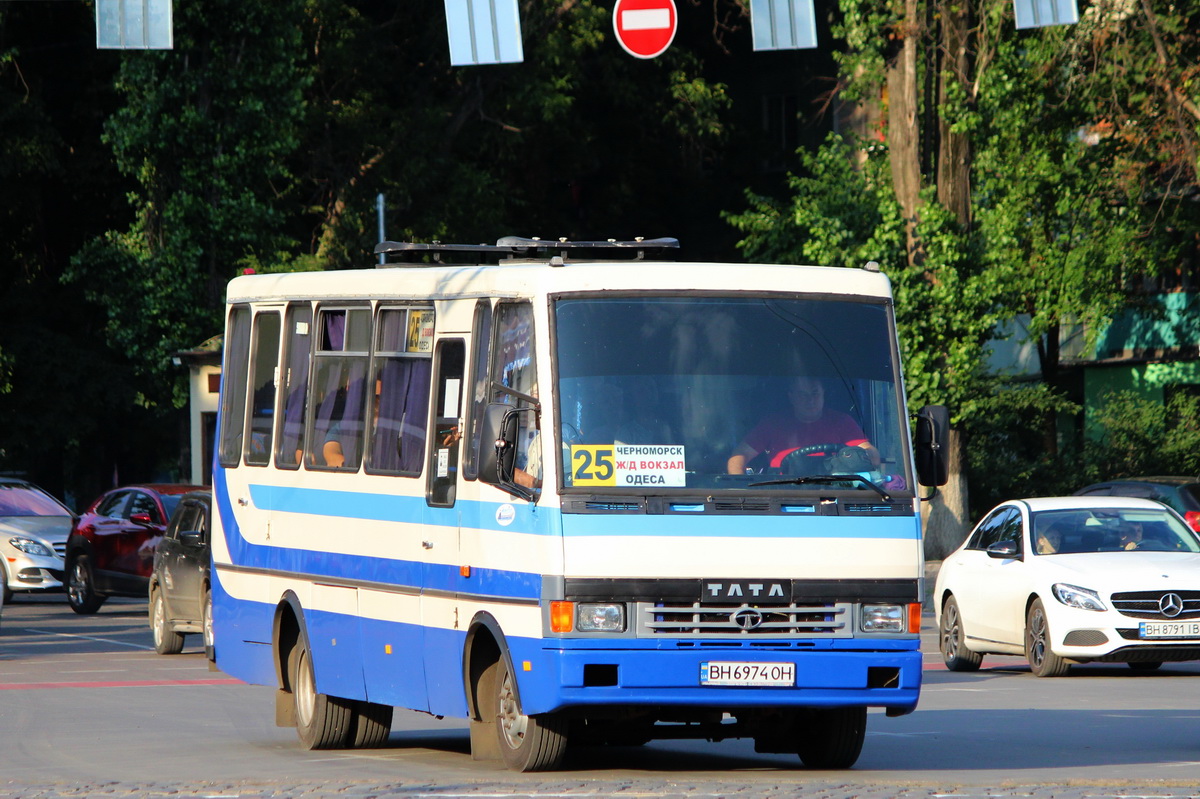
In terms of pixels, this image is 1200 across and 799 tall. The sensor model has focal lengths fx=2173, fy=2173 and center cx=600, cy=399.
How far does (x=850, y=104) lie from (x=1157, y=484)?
3171 cm

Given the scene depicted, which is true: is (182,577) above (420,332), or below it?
below

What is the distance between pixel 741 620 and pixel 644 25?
13981 millimetres

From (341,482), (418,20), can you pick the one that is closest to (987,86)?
(418,20)

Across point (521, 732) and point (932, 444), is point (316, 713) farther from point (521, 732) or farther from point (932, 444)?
point (932, 444)

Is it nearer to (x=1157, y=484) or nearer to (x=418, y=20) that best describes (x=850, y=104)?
(x=418, y=20)

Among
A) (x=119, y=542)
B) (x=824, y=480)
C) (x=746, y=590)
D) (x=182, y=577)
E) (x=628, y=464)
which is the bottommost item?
(x=746, y=590)

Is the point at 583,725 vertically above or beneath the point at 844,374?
beneath

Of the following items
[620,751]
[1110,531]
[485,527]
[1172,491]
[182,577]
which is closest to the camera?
[485,527]

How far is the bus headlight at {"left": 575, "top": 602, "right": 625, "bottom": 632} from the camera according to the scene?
408 inches

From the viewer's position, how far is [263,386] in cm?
1402

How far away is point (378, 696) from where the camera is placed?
12.1m

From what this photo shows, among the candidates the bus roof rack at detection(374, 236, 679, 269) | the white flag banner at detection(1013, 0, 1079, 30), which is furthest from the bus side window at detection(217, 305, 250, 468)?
the white flag banner at detection(1013, 0, 1079, 30)

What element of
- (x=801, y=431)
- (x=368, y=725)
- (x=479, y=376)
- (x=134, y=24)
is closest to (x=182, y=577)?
(x=134, y=24)

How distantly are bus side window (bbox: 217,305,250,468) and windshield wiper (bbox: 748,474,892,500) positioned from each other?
4.70 meters
